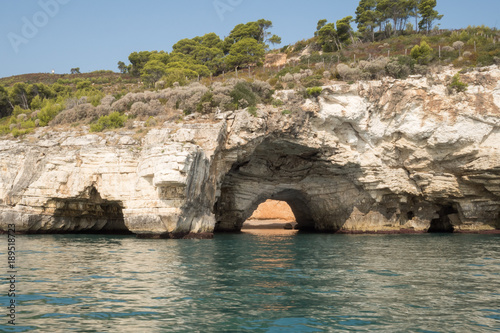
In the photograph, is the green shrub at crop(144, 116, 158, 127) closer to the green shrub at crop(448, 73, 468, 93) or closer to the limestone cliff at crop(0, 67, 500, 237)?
the limestone cliff at crop(0, 67, 500, 237)

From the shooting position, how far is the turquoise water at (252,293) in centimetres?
755

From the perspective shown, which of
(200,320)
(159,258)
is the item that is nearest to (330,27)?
(159,258)

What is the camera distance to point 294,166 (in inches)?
1378

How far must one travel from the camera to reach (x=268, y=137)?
96.7 ft

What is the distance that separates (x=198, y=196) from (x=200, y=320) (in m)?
18.4

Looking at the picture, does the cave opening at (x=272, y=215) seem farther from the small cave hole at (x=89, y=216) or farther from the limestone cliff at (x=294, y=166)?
the small cave hole at (x=89, y=216)

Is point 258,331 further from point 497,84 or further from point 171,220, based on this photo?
point 497,84

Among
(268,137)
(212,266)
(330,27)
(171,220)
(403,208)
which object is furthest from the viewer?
(330,27)

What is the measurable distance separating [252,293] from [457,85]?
1053 inches

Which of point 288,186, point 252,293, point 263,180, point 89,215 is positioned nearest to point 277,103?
point 263,180

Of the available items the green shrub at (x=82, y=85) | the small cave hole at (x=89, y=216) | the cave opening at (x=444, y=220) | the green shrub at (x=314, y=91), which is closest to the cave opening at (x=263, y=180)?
the green shrub at (x=314, y=91)

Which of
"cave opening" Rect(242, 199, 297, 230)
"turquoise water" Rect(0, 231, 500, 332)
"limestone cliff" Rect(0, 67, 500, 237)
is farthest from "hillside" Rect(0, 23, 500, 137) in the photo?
"cave opening" Rect(242, 199, 297, 230)

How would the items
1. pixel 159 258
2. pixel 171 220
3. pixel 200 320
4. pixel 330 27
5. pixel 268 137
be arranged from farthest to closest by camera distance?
pixel 330 27, pixel 268 137, pixel 171 220, pixel 159 258, pixel 200 320

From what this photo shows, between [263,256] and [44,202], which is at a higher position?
[44,202]
